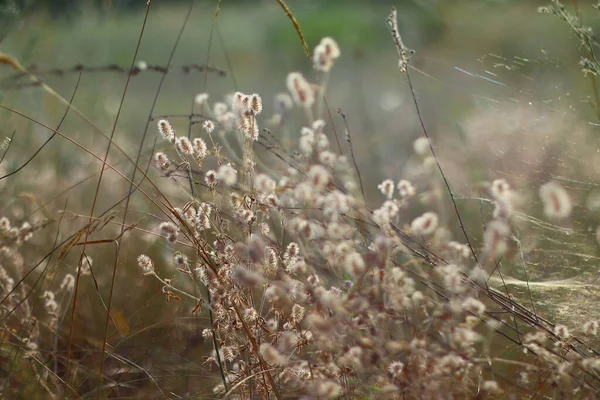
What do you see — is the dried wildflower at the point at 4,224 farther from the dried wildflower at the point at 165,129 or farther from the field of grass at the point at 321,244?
the dried wildflower at the point at 165,129

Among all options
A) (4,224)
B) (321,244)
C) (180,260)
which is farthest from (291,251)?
(4,224)

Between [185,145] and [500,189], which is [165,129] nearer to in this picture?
[185,145]

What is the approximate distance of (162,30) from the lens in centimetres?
580

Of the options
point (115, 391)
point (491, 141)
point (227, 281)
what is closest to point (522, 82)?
point (491, 141)

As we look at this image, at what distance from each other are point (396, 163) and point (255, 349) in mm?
1825

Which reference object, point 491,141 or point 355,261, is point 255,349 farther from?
point 491,141

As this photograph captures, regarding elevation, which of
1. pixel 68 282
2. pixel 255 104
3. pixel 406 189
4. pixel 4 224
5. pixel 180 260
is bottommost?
pixel 68 282

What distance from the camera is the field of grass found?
1031 millimetres

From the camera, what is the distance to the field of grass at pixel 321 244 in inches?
40.6

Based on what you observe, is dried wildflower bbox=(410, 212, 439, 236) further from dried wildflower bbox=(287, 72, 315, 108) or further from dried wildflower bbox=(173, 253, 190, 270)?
dried wildflower bbox=(173, 253, 190, 270)

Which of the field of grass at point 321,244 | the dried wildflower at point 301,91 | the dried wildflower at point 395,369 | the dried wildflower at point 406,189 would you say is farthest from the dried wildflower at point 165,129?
the dried wildflower at point 395,369

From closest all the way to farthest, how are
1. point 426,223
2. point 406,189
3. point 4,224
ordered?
point 426,223
point 406,189
point 4,224

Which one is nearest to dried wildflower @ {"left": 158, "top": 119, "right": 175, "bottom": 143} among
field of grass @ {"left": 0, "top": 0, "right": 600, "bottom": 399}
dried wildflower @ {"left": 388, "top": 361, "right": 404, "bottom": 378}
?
field of grass @ {"left": 0, "top": 0, "right": 600, "bottom": 399}

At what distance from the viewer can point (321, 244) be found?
1.17 metres
